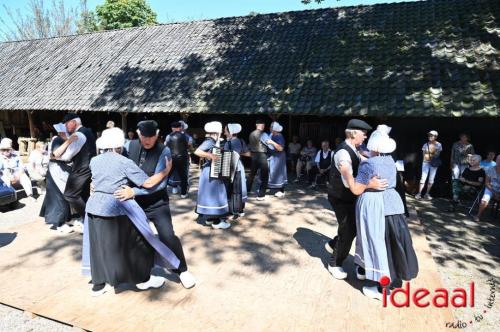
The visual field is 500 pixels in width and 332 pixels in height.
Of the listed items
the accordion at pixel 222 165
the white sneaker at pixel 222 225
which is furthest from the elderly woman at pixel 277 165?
the white sneaker at pixel 222 225

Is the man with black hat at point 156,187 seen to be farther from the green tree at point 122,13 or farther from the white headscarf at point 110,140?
the green tree at point 122,13

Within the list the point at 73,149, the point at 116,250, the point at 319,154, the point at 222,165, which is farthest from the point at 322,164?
the point at 116,250

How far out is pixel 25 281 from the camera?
3955mm

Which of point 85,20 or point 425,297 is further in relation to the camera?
point 85,20

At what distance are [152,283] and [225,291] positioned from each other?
2.69 feet

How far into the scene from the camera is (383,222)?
3.40 metres

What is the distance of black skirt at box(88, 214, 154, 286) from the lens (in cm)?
332

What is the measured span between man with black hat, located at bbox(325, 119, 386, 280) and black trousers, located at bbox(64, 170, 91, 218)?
12.0 ft

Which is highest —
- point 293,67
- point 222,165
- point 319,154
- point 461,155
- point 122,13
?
point 122,13

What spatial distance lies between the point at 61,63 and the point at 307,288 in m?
14.8

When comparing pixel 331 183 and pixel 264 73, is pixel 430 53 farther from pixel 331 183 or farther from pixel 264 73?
pixel 331 183

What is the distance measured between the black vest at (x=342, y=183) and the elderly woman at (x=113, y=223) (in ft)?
6.32

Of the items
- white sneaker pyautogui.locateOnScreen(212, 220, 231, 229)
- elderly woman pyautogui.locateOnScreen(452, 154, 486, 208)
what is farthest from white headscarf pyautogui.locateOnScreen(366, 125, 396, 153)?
elderly woman pyautogui.locateOnScreen(452, 154, 486, 208)

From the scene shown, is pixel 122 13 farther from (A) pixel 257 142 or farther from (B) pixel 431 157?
(B) pixel 431 157
